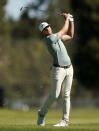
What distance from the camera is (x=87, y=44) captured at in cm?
6675

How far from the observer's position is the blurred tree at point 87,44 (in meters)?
66.4

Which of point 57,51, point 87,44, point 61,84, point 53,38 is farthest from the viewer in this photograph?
point 87,44

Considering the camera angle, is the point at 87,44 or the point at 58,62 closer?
the point at 58,62

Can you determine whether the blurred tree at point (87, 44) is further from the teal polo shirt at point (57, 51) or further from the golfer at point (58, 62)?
the teal polo shirt at point (57, 51)

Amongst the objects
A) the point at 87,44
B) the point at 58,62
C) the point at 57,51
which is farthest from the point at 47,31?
the point at 87,44

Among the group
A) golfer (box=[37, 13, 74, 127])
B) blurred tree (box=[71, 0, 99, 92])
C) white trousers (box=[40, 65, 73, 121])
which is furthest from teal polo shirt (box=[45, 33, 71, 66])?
blurred tree (box=[71, 0, 99, 92])

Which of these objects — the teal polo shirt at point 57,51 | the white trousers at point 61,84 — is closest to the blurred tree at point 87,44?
the white trousers at point 61,84

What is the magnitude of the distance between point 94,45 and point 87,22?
296 cm

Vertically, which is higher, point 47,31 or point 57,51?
point 47,31

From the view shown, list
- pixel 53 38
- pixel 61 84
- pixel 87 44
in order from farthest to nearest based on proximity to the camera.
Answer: pixel 87 44, pixel 61 84, pixel 53 38

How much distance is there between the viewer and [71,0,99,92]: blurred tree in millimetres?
66375

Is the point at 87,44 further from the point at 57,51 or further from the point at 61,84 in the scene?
the point at 57,51

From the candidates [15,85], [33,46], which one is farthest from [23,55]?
[15,85]

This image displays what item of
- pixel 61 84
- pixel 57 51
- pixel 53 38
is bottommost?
pixel 61 84
